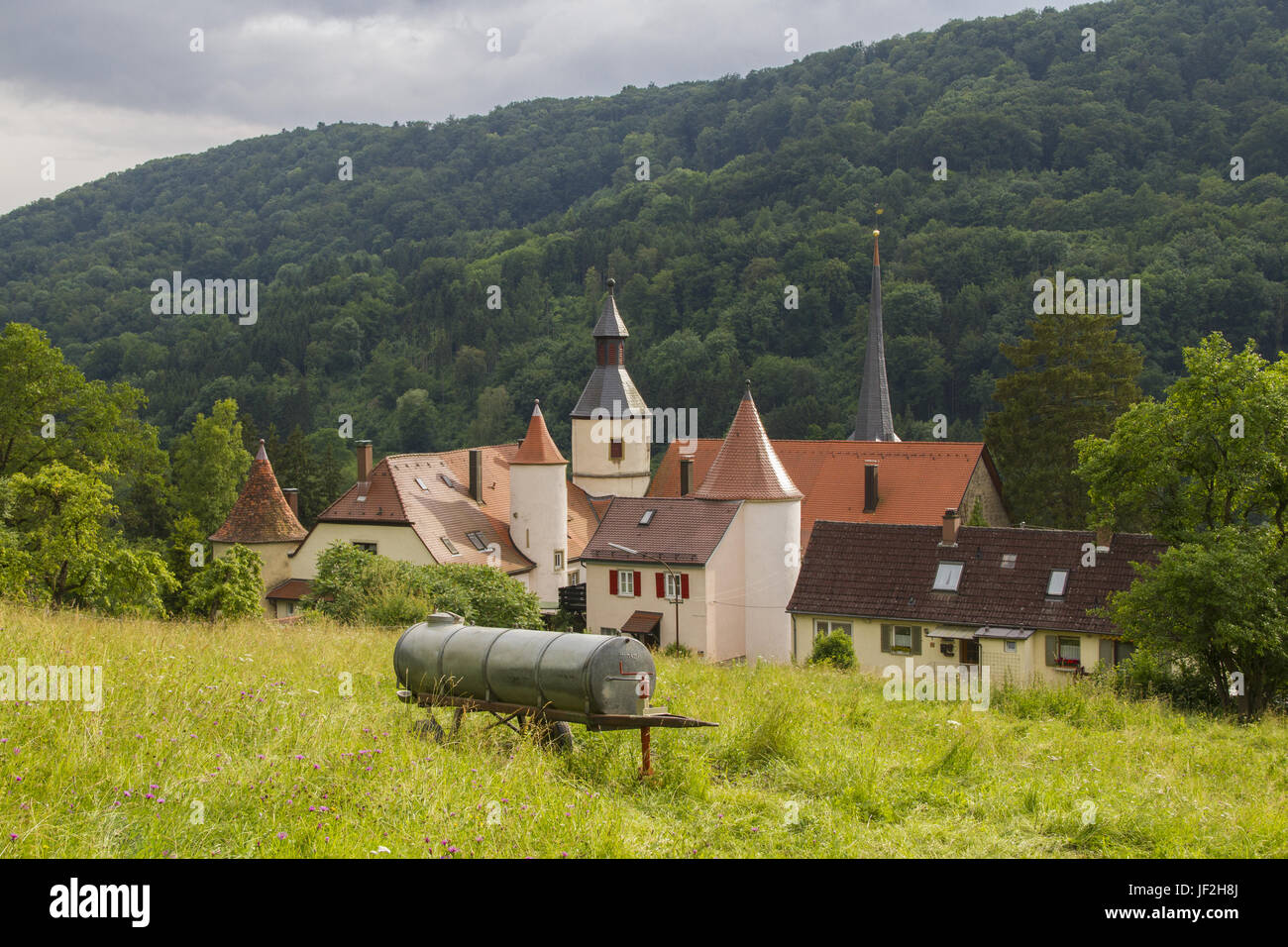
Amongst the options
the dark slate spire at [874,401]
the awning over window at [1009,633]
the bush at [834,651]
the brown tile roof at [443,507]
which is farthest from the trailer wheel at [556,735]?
the dark slate spire at [874,401]

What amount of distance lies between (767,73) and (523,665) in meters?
145

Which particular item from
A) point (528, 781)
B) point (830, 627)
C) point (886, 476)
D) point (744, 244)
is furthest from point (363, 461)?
point (744, 244)

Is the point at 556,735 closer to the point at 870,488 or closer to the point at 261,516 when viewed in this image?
the point at 261,516

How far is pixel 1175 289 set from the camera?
66625mm

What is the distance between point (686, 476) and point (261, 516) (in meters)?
17.0

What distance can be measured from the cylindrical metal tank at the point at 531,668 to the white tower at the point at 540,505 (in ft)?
112

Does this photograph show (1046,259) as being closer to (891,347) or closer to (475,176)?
(891,347)

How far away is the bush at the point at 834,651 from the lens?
2777cm

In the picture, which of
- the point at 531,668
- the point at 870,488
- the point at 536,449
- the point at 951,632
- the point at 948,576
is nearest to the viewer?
the point at 531,668

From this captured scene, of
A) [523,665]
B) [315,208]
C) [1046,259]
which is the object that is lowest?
[523,665]

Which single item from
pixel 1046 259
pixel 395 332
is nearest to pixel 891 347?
pixel 1046 259

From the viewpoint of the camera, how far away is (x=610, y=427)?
51.0 meters

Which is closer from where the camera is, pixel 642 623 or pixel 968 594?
pixel 968 594

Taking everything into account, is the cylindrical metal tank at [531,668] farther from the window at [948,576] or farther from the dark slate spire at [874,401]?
the dark slate spire at [874,401]
